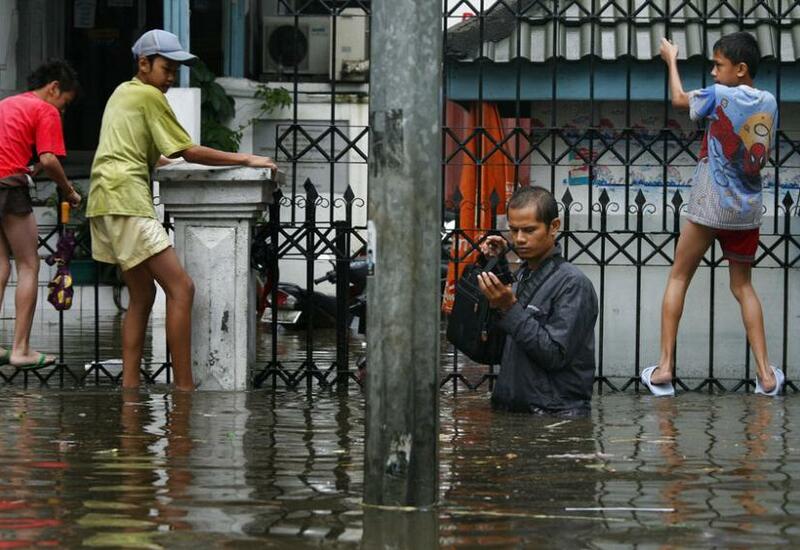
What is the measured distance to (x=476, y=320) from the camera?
26.6 feet

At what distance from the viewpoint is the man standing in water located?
7801mm

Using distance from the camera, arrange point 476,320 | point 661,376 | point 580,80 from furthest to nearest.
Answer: point 580,80, point 661,376, point 476,320

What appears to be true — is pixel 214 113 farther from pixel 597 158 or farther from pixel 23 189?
pixel 597 158

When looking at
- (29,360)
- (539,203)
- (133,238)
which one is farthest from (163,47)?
(539,203)

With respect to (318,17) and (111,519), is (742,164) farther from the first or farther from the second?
(318,17)

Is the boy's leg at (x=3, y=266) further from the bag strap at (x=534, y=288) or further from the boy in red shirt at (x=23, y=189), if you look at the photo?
the bag strap at (x=534, y=288)

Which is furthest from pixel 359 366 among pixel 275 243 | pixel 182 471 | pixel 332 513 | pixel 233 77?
pixel 233 77

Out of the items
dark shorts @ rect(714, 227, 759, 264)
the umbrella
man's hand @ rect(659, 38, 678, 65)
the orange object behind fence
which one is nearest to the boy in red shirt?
the umbrella

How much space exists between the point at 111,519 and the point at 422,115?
1687 mm

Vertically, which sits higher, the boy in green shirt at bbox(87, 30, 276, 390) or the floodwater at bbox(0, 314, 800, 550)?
the boy in green shirt at bbox(87, 30, 276, 390)

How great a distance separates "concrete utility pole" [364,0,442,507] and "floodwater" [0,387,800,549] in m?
0.23

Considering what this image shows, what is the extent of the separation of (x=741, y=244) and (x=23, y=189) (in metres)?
4.07

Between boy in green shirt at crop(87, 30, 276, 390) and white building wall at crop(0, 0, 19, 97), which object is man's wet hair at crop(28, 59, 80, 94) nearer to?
boy in green shirt at crop(87, 30, 276, 390)

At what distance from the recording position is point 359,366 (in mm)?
10250
